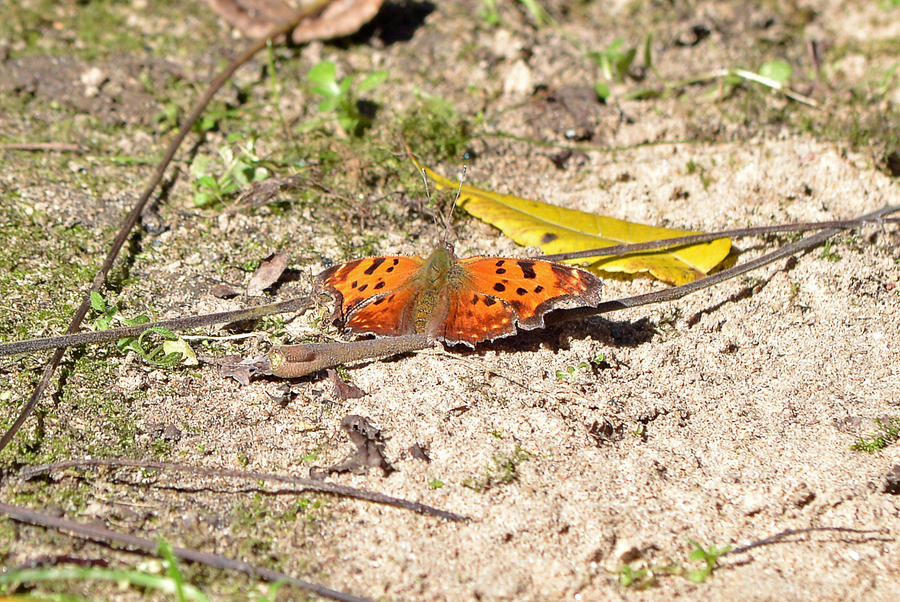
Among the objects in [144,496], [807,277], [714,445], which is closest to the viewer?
[144,496]

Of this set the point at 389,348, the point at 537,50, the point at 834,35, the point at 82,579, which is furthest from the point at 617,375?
the point at 834,35

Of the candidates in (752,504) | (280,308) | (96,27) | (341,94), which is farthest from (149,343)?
(96,27)

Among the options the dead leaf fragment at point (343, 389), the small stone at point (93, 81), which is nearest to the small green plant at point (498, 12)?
the small stone at point (93, 81)

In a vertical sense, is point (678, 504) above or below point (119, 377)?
below

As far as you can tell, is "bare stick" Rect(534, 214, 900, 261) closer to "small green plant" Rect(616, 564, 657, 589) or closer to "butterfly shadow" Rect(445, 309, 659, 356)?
"butterfly shadow" Rect(445, 309, 659, 356)

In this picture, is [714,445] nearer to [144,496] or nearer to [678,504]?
[678,504]

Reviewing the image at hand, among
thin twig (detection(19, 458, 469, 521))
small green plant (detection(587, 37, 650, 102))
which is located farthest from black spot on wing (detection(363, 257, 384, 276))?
small green plant (detection(587, 37, 650, 102))

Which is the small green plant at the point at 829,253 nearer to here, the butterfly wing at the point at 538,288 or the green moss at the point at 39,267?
the butterfly wing at the point at 538,288
